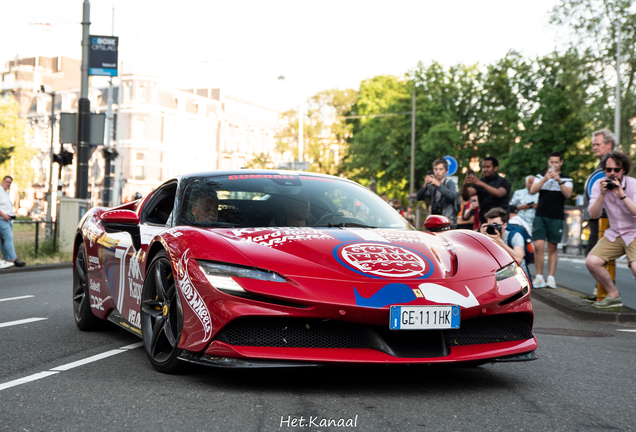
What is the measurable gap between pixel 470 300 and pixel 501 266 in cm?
54

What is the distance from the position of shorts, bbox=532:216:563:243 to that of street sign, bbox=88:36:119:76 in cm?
1253

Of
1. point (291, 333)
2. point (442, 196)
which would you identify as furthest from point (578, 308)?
point (291, 333)

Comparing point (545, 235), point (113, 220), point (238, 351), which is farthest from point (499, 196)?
point (238, 351)

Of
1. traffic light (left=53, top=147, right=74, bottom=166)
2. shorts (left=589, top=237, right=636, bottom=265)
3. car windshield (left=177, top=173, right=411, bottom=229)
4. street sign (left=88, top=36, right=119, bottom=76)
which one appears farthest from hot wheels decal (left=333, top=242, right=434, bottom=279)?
street sign (left=88, top=36, right=119, bottom=76)

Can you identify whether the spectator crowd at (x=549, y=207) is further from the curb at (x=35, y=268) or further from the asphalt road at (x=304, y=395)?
the curb at (x=35, y=268)

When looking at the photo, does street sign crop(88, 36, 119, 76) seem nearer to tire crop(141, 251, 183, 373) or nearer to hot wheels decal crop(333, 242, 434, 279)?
tire crop(141, 251, 183, 373)

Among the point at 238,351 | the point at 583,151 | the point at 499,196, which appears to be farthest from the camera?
the point at 583,151

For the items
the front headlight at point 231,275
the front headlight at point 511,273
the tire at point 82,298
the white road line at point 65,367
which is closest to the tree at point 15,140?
the tire at point 82,298

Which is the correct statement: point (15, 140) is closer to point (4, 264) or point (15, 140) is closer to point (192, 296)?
point (4, 264)

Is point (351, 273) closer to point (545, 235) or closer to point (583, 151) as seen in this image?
point (545, 235)

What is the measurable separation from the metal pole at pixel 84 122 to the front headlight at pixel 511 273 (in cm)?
1501

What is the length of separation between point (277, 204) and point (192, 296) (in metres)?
1.29

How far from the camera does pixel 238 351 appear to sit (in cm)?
407

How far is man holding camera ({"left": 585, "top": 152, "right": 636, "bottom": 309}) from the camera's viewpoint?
27.0 ft
